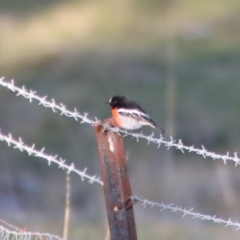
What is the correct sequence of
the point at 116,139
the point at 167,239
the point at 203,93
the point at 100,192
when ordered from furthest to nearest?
the point at 203,93, the point at 100,192, the point at 167,239, the point at 116,139

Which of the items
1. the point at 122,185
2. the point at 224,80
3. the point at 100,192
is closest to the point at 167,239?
the point at 100,192

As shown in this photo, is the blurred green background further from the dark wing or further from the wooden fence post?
the wooden fence post

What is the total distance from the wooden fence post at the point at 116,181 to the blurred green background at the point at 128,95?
3.76 m

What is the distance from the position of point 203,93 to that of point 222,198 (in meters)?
5.39

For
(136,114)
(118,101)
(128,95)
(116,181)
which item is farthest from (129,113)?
(128,95)

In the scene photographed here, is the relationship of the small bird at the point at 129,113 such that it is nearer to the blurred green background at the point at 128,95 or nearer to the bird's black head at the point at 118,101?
the bird's black head at the point at 118,101

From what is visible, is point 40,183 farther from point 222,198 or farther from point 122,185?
point 122,185

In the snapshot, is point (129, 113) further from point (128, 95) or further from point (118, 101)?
point (128, 95)

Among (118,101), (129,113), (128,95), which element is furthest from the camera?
(128,95)

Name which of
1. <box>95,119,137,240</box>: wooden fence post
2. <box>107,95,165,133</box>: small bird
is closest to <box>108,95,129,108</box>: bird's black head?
<box>107,95,165,133</box>: small bird

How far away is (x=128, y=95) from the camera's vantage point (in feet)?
52.7

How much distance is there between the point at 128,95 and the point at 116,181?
1197 cm

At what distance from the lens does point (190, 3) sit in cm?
2200

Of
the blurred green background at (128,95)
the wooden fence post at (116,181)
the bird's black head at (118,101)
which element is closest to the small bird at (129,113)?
the bird's black head at (118,101)
